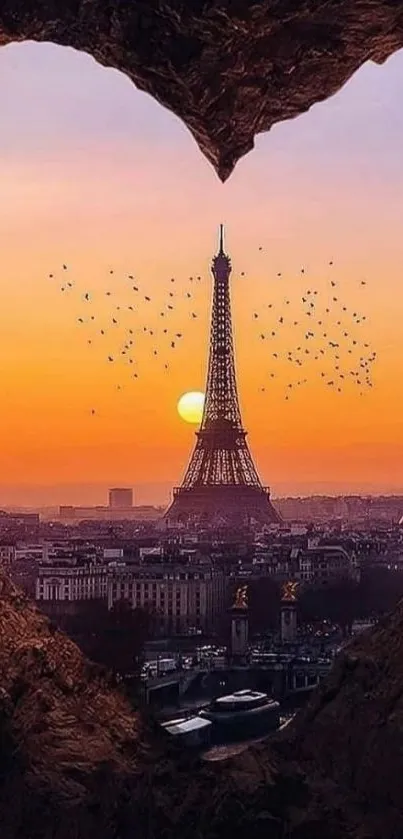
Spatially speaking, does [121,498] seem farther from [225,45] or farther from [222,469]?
[225,45]

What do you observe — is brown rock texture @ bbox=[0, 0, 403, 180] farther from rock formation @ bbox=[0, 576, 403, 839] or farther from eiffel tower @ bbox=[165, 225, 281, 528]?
eiffel tower @ bbox=[165, 225, 281, 528]

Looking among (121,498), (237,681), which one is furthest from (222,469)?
(237,681)

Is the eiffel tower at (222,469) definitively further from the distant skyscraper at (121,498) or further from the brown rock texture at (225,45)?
the brown rock texture at (225,45)

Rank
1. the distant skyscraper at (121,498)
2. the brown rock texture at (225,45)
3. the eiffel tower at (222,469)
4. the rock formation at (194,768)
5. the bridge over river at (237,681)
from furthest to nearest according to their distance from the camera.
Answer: the eiffel tower at (222,469) → the distant skyscraper at (121,498) → the bridge over river at (237,681) → the brown rock texture at (225,45) → the rock formation at (194,768)

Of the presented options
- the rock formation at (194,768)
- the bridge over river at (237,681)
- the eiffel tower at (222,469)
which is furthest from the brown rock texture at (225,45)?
the eiffel tower at (222,469)

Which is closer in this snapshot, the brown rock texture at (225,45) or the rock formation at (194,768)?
the rock formation at (194,768)

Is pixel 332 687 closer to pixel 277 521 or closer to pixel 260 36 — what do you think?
pixel 260 36

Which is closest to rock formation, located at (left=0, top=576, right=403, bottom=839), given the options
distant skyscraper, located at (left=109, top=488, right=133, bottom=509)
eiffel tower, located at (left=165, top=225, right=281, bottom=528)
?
distant skyscraper, located at (left=109, top=488, right=133, bottom=509)
